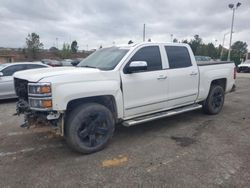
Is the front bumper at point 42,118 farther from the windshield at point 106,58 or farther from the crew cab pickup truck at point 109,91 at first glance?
the windshield at point 106,58

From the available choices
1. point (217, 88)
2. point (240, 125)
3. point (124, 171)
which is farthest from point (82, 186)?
point (217, 88)

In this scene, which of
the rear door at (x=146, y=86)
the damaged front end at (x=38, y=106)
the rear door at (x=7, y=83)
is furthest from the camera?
the rear door at (x=7, y=83)

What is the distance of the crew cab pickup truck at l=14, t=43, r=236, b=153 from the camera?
3482 millimetres

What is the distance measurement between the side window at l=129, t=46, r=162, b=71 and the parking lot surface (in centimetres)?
144

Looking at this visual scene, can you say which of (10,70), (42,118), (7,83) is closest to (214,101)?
(42,118)

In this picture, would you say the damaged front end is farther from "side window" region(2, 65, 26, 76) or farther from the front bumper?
"side window" region(2, 65, 26, 76)

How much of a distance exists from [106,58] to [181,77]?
1.76m

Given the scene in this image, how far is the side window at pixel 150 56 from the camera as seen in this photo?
4.53 meters

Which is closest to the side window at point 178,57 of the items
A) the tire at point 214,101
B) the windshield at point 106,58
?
the windshield at point 106,58

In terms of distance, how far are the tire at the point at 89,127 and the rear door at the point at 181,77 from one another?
170 centimetres

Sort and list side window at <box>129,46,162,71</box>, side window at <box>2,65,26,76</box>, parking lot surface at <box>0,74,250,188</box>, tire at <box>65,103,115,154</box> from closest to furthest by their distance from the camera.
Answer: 1. parking lot surface at <box>0,74,250,188</box>
2. tire at <box>65,103,115,154</box>
3. side window at <box>129,46,162,71</box>
4. side window at <box>2,65,26,76</box>

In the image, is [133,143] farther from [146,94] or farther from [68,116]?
[68,116]

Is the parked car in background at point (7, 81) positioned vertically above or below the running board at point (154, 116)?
above

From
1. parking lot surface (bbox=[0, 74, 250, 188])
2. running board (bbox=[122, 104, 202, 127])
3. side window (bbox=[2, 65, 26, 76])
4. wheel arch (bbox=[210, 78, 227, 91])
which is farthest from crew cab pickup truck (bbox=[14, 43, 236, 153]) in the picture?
side window (bbox=[2, 65, 26, 76])
